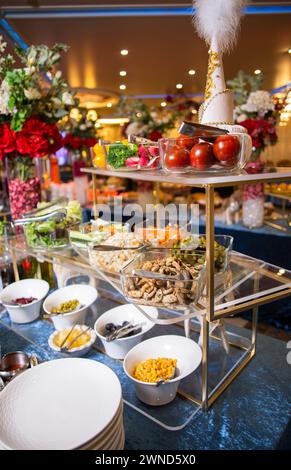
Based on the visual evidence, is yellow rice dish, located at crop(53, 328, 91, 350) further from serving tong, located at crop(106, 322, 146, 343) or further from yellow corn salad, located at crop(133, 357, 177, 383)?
yellow corn salad, located at crop(133, 357, 177, 383)

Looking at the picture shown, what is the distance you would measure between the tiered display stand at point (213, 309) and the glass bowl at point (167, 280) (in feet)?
0.10

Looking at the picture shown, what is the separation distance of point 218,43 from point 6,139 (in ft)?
3.34

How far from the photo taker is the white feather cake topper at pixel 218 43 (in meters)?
0.81

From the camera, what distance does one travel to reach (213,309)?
0.70 m

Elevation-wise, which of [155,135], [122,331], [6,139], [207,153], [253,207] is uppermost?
[155,135]

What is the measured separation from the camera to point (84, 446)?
608 mm

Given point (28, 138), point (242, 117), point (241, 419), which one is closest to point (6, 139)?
point (28, 138)

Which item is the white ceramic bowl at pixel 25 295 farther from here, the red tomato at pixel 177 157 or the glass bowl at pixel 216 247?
the red tomato at pixel 177 157

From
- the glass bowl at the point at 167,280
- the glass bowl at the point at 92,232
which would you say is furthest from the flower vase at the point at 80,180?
the glass bowl at the point at 167,280

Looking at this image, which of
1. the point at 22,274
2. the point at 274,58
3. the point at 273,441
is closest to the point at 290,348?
the point at 273,441

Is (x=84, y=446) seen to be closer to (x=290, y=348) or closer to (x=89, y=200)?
(x=290, y=348)

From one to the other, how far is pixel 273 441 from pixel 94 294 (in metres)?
0.84

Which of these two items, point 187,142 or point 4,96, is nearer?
point 187,142

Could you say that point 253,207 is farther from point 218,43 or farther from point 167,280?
point 167,280
